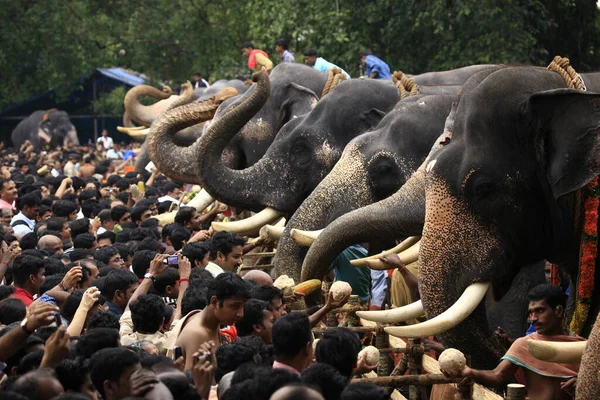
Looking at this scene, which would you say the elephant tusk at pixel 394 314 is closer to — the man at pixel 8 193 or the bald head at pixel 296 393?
the bald head at pixel 296 393

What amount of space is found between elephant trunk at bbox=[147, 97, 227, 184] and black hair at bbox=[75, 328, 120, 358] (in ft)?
25.5

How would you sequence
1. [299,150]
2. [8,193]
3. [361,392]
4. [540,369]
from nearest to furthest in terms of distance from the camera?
1. [361,392]
2. [540,369]
3. [299,150]
4. [8,193]

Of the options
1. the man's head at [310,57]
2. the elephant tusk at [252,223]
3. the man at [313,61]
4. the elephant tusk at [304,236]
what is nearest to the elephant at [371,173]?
the elephant tusk at [304,236]

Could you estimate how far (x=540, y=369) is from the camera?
6023 millimetres

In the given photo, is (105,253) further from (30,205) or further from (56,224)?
(30,205)

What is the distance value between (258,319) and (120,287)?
1.53 meters

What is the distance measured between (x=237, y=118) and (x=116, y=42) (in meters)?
22.5

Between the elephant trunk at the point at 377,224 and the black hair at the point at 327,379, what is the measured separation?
3630 mm

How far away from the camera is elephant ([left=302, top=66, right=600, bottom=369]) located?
7.28 meters

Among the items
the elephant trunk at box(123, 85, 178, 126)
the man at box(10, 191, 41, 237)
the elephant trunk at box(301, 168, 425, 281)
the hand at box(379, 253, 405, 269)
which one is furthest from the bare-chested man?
the elephant trunk at box(123, 85, 178, 126)

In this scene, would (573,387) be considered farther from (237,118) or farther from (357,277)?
(237,118)

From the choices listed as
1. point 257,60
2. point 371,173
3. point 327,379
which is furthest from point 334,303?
point 257,60

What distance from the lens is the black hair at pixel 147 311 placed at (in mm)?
6746

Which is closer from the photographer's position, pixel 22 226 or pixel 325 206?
pixel 325 206
